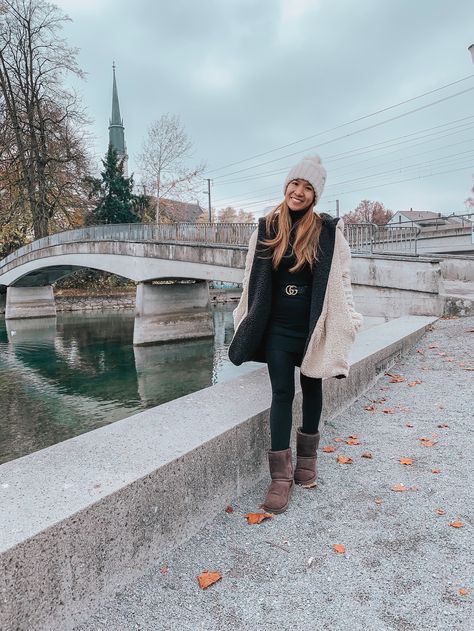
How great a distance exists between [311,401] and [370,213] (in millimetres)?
65089

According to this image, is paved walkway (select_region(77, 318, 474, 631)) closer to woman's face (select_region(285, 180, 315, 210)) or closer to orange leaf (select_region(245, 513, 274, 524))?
orange leaf (select_region(245, 513, 274, 524))

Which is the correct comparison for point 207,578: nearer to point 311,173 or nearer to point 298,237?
point 298,237

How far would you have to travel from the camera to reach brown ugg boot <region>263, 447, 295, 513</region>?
2.27 meters

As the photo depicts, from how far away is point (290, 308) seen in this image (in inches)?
92.8

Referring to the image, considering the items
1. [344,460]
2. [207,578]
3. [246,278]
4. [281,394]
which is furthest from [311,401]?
[207,578]

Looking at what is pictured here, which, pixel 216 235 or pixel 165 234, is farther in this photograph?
pixel 165 234

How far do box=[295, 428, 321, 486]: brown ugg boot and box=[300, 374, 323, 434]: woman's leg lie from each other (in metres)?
0.04

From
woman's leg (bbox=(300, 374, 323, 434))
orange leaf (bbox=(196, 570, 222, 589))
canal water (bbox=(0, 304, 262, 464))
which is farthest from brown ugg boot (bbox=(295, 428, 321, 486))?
canal water (bbox=(0, 304, 262, 464))

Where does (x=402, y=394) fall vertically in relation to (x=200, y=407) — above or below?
below

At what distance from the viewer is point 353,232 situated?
11391 mm

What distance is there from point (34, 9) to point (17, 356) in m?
23.9

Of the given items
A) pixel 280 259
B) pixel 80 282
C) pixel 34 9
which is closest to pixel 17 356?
pixel 280 259

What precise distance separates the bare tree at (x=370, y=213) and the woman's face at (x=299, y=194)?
62467 mm

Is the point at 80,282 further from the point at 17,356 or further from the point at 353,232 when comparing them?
the point at 353,232
